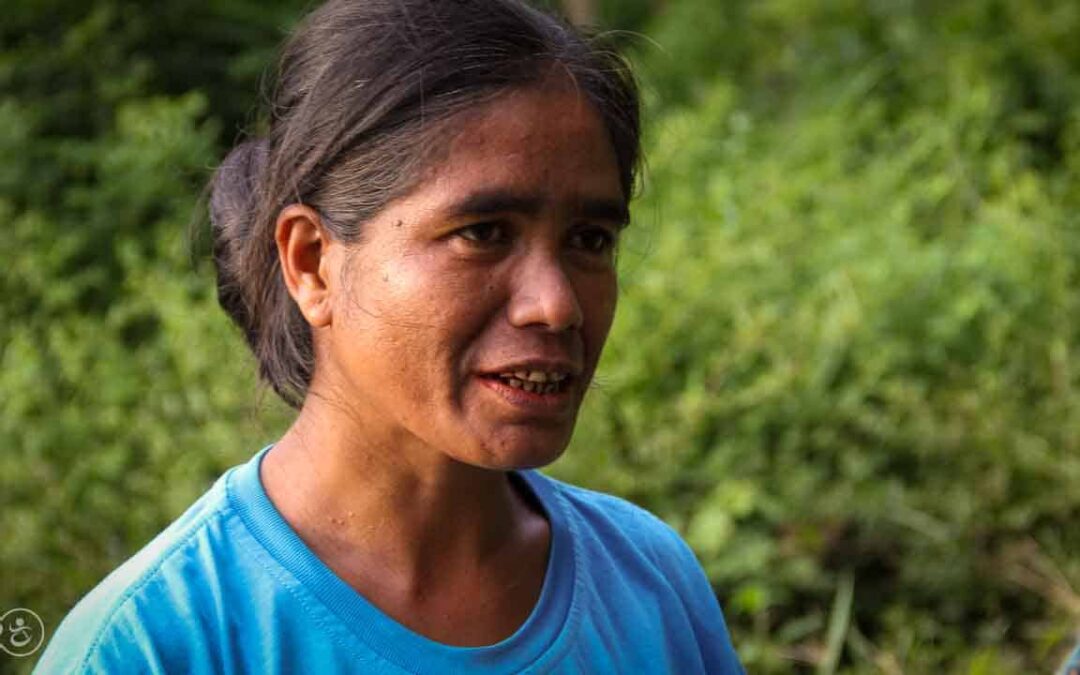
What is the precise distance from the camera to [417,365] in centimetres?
181

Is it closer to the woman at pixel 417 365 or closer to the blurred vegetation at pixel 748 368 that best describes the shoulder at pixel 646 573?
the woman at pixel 417 365

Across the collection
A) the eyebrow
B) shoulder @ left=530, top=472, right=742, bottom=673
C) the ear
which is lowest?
shoulder @ left=530, top=472, right=742, bottom=673

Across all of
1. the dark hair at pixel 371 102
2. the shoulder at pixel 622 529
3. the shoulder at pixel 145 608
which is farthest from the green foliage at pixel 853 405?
the shoulder at pixel 145 608

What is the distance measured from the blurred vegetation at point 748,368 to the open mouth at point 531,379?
1269 millimetres

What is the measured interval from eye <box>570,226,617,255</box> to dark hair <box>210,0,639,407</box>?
0.40ft

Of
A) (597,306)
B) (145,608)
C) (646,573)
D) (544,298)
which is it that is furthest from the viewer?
(646,573)

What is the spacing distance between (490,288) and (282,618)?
0.45 m

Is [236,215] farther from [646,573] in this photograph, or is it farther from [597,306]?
[646,573]

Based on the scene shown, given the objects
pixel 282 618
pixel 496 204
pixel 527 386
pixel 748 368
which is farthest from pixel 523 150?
pixel 748 368

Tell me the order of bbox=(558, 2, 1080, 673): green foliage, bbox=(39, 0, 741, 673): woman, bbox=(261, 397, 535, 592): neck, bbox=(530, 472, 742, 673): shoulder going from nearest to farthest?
1. bbox=(39, 0, 741, 673): woman
2. bbox=(261, 397, 535, 592): neck
3. bbox=(530, 472, 742, 673): shoulder
4. bbox=(558, 2, 1080, 673): green foliage

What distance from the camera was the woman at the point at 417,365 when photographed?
1727 mm

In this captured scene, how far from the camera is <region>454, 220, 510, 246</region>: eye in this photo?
178 cm

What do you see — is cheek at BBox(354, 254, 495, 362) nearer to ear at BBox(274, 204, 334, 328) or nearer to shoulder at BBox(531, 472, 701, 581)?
ear at BBox(274, 204, 334, 328)

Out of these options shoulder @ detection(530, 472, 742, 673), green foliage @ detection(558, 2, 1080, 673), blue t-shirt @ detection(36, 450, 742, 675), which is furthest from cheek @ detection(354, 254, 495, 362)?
green foliage @ detection(558, 2, 1080, 673)
